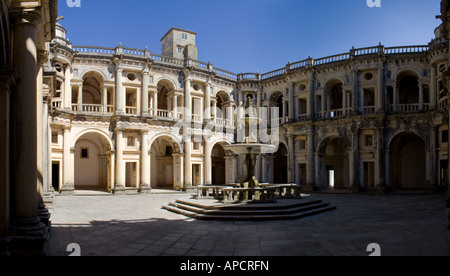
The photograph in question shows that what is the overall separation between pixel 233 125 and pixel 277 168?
834 centimetres

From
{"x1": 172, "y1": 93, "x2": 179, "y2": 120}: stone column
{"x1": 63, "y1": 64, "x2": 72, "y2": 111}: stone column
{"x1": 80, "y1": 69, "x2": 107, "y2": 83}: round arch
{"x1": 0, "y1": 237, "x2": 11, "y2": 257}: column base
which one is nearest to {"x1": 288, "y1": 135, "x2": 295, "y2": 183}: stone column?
{"x1": 172, "y1": 93, "x2": 179, "y2": 120}: stone column

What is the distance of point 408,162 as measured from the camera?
3088 centimetres

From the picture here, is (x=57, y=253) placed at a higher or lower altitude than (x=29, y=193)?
lower

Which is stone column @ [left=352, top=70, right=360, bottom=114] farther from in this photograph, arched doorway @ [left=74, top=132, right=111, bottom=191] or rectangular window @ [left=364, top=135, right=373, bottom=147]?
arched doorway @ [left=74, top=132, right=111, bottom=191]

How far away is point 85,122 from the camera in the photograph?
26125mm

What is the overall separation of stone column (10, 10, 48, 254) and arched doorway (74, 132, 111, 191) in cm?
2468

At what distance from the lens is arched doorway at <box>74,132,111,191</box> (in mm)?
31672

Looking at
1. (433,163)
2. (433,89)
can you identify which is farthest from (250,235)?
(433,89)

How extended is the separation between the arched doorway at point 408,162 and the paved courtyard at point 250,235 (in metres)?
17.2

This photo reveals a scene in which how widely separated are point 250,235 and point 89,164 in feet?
85.2

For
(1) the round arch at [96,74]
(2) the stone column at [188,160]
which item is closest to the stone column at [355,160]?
(2) the stone column at [188,160]

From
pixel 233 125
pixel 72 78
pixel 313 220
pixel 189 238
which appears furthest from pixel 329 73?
pixel 189 238

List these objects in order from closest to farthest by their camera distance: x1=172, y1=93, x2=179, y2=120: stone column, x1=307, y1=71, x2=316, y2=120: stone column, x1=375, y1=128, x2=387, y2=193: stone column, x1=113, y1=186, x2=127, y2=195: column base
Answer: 1. x1=113, y1=186, x2=127, y2=195: column base
2. x1=375, y1=128, x2=387, y2=193: stone column
3. x1=172, y1=93, x2=179, y2=120: stone column
4. x1=307, y1=71, x2=316, y2=120: stone column
